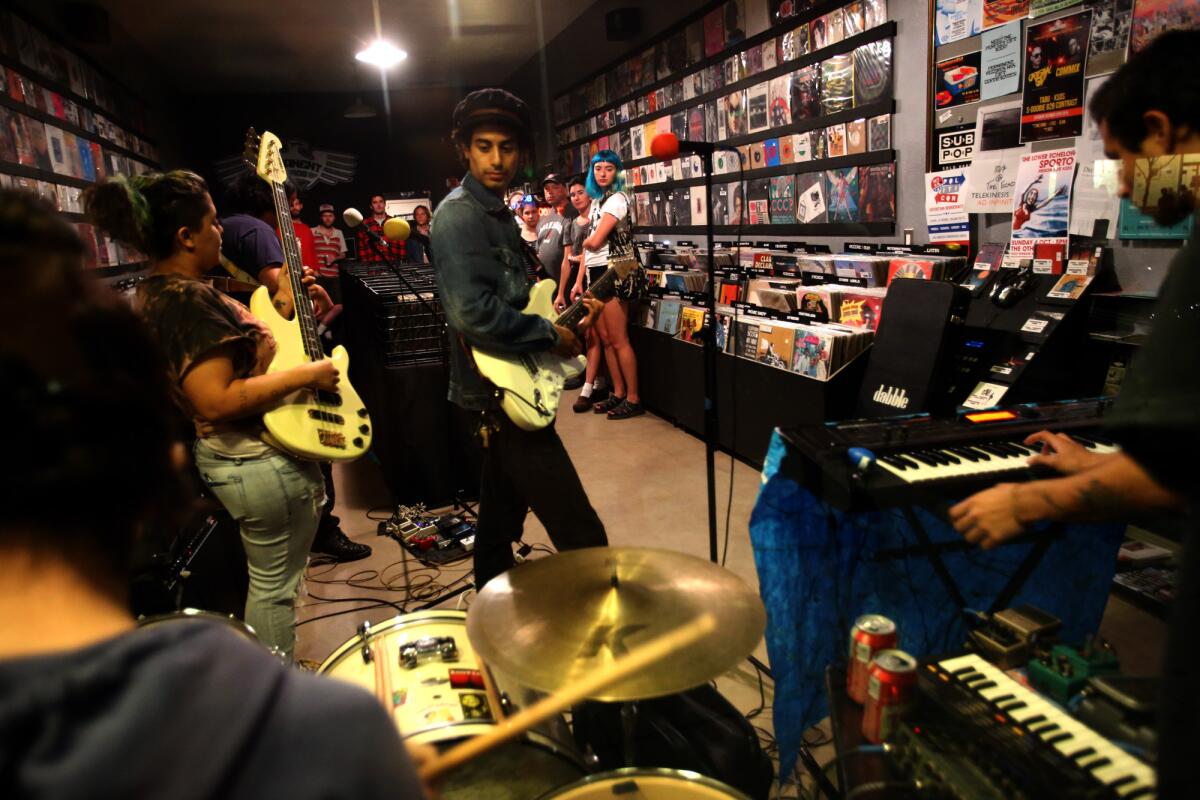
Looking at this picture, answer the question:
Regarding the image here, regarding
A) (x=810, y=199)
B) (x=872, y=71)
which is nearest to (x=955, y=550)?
(x=872, y=71)

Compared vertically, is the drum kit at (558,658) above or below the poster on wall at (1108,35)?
below

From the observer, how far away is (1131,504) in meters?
1.12

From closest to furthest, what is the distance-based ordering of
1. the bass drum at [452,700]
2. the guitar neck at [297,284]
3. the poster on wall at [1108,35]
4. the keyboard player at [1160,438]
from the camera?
the keyboard player at [1160,438] → the bass drum at [452,700] → the guitar neck at [297,284] → the poster on wall at [1108,35]

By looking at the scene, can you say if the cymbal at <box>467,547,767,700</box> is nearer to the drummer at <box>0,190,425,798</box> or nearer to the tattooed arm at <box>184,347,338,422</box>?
the drummer at <box>0,190,425,798</box>

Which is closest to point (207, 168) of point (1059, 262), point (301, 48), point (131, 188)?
point (301, 48)

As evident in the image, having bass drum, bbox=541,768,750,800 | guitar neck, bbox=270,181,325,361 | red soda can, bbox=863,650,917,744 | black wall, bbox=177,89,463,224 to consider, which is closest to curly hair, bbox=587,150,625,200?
guitar neck, bbox=270,181,325,361

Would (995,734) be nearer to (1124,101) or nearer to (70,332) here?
(1124,101)

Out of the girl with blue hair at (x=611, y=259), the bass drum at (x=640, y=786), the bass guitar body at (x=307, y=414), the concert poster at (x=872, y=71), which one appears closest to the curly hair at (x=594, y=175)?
the girl with blue hair at (x=611, y=259)

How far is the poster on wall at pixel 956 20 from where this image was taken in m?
3.18

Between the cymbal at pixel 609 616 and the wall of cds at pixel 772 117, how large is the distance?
1734mm

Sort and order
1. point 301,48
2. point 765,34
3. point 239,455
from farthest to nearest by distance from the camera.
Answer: point 301,48, point 765,34, point 239,455

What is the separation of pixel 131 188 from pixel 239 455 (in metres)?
0.67

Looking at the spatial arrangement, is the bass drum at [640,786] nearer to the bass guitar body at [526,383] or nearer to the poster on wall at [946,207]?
the bass guitar body at [526,383]

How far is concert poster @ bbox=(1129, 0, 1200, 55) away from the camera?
2.38 metres
